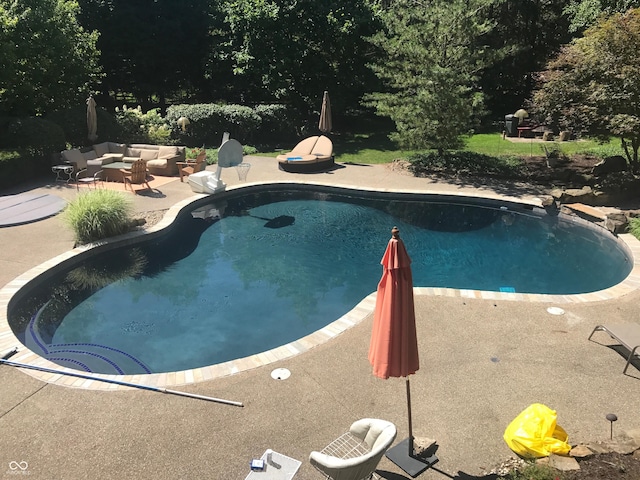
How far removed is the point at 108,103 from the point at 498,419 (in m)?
33.1

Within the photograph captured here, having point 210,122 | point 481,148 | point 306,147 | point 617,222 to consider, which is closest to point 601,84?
point 617,222

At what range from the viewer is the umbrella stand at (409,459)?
551 cm

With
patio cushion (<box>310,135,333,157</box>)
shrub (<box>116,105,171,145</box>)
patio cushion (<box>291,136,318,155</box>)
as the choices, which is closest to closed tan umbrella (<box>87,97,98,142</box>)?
shrub (<box>116,105,171,145</box>)

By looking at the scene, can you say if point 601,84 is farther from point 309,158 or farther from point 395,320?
point 395,320

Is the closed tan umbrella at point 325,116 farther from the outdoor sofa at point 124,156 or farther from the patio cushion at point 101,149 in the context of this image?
the patio cushion at point 101,149

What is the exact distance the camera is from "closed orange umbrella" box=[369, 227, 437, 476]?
508cm

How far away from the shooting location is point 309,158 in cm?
1983

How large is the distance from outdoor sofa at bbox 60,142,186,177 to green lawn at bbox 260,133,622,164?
5204mm

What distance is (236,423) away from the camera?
20.4 feet

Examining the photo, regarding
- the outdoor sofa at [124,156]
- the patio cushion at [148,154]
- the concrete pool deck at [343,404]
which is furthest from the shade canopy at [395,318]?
the patio cushion at [148,154]

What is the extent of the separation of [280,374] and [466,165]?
14861mm

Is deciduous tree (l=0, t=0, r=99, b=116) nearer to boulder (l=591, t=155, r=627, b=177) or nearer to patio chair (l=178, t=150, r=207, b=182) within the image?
patio chair (l=178, t=150, r=207, b=182)

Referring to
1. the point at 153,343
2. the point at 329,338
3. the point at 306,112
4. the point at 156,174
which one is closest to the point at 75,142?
the point at 156,174

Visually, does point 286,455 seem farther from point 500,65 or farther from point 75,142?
point 500,65
